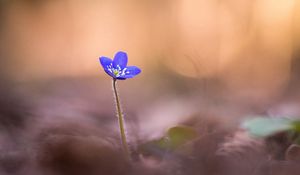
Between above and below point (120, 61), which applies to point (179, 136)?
below

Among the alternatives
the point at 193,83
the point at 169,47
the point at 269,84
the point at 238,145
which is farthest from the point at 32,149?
the point at 169,47

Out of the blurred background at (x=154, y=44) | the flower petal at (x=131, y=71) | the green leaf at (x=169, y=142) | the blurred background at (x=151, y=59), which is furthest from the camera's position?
the blurred background at (x=154, y=44)

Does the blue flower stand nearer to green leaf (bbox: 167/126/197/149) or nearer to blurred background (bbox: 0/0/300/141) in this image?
green leaf (bbox: 167/126/197/149)

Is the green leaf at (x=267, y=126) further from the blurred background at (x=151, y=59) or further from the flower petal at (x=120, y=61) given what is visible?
the flower petal at (x=120, y=61)

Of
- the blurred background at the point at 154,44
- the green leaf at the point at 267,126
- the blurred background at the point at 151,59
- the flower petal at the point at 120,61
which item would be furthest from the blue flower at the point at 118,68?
the blurred background at the point at 154,44

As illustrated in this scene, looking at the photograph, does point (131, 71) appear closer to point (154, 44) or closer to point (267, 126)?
point (267, 126)

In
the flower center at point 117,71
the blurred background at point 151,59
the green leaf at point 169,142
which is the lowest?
the green leaf at point 169,142

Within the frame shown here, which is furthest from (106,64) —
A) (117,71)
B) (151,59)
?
(151,59)
